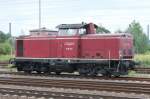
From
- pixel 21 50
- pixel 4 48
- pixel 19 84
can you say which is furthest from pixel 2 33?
pixel 19 84

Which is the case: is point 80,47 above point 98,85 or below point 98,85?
above

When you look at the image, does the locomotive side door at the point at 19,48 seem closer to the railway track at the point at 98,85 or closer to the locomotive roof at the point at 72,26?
the locomotive roof at the point at 72,26

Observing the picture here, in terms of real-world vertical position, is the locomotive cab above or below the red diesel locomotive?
above

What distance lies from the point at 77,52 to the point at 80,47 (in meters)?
0.40

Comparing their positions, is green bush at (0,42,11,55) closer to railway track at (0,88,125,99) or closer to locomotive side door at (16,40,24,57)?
locomotive side door at (16,40,24,57)

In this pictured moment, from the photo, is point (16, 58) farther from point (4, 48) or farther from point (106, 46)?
point (4, 48)

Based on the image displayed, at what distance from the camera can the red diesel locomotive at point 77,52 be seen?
2842 cm

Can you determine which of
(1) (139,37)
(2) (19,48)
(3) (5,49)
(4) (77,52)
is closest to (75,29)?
(4) (77,52)

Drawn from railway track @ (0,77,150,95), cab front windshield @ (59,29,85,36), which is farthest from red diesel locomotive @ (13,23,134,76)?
railway track @ (0,77,150,95)

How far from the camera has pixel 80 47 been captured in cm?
2995

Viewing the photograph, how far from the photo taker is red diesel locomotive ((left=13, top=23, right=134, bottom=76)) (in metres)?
28.4

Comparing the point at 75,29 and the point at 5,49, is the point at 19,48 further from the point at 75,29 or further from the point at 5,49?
the point at 5,49

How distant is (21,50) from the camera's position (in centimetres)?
3300

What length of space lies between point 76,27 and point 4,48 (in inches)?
1813
